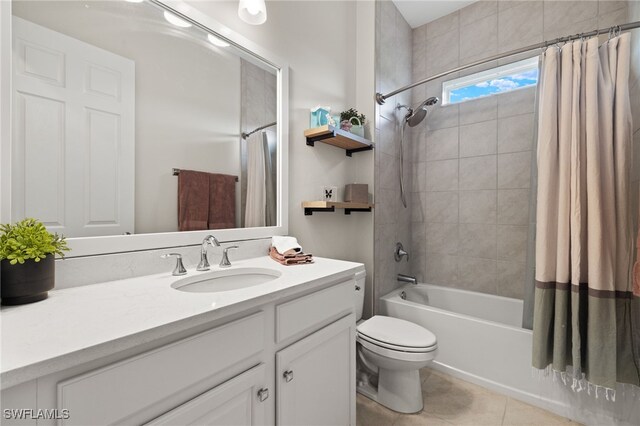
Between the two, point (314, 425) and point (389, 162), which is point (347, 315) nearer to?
point (314, 425)

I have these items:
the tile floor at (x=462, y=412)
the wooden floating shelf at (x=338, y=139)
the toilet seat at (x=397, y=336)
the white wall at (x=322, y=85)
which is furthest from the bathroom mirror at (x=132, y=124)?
the tile floor at (x=462, y=412)

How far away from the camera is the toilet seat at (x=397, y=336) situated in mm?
1487

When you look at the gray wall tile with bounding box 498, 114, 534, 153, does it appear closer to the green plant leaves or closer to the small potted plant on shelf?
the small potted plant on shelf

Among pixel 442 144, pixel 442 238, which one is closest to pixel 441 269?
pixel 442 238

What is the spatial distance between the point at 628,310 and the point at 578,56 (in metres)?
1.32

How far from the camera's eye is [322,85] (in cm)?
193

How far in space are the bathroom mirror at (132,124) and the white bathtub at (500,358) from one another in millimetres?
1388

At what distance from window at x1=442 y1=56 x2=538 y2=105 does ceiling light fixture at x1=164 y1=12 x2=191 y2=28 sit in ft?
7.36

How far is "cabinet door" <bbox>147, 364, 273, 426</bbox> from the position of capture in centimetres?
68

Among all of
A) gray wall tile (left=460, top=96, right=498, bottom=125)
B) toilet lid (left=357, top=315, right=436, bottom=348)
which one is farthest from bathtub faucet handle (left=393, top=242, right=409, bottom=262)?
gray wall tile (left=460, top=96, right=498, bottom=125)

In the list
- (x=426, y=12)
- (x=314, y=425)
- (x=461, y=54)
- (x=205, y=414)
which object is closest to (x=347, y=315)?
(x=314, y=425)

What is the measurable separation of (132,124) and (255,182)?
0.60 metres

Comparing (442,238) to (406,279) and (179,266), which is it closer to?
(406,279)

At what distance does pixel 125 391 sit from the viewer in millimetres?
582
